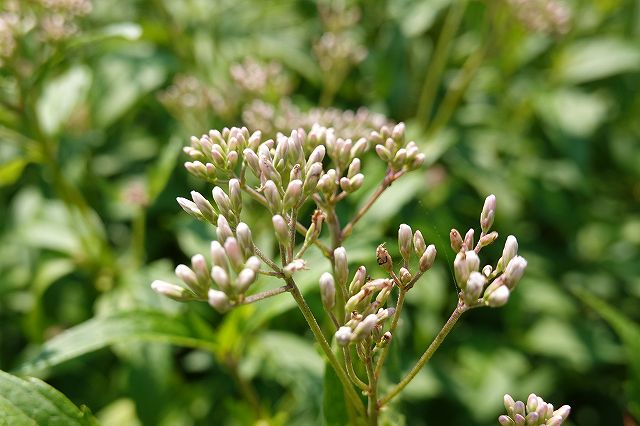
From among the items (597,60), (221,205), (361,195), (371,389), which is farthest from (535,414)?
(597,60)

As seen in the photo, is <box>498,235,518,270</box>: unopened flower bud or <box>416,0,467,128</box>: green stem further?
<box>416,0,467,128</box>: green stem

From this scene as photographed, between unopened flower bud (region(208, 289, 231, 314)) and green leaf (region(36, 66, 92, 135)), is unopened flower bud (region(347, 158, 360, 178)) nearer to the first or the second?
unopened flower bud (region(208, 289, 231, 314))

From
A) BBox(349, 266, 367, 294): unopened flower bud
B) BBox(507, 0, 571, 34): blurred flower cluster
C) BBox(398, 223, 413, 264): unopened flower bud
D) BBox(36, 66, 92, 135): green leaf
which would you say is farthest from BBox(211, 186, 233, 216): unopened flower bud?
BBox(507, 0, 571, 34): blurred flower cluster

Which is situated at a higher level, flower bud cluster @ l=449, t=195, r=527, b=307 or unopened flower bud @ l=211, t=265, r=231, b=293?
unopened flower bud @ l=211, t=265, r=231, b=293

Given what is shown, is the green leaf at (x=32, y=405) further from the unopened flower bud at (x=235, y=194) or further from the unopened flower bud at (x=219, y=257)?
the unopened flower bud at (x=235, y=194)

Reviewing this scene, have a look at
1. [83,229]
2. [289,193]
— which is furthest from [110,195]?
[289,193]

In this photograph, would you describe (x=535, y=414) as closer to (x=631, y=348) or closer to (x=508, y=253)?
(x=508, y=253)

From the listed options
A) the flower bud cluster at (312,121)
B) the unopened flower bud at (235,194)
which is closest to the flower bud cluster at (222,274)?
the unopened flower bud at (235,194)
